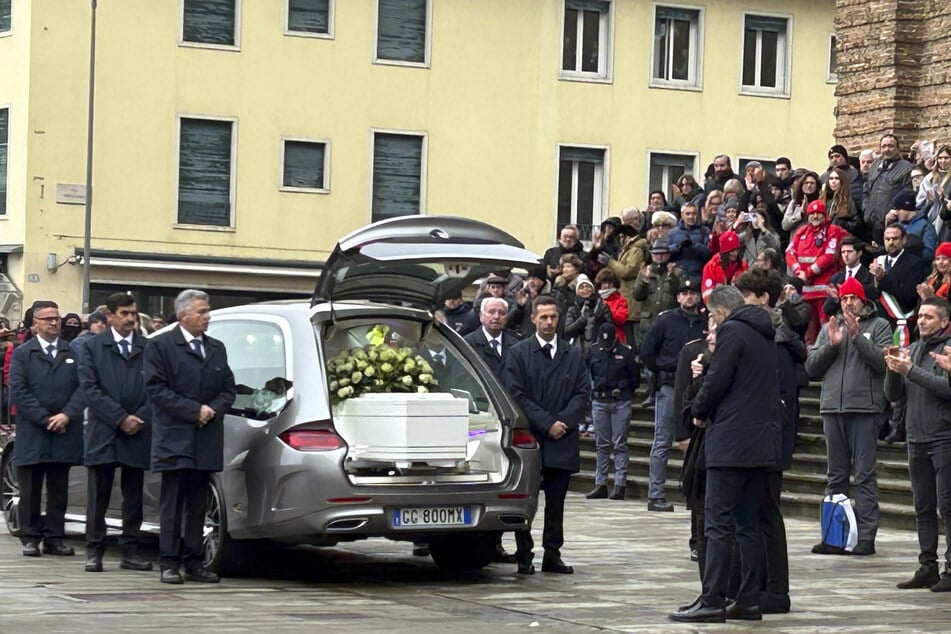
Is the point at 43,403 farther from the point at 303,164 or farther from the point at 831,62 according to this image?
the point at 831,62

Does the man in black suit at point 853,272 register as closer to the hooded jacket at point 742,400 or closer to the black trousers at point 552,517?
the black trousers at point 552,517

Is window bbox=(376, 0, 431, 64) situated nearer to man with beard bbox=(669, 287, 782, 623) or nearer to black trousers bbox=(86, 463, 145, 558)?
black trousers bbox=(86, 463, 145, 558)

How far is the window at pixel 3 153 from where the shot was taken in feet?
129

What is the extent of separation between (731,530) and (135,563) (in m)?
4.57

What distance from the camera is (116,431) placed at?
14.2 m

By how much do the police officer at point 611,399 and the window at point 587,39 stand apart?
2283 cm

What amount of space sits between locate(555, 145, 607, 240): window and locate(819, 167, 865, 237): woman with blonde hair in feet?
67.2

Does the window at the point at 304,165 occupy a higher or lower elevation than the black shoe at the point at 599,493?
higher

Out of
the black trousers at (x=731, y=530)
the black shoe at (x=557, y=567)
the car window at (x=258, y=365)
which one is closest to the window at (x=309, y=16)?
the car window at (x=258, y=365)

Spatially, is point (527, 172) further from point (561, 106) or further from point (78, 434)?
point (78, 434)

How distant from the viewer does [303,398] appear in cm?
1334

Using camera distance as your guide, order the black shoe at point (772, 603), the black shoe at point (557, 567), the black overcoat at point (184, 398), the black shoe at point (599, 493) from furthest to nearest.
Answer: the black shoe at point (599, 493) → the black shoe at point (557, 567) → the black overcoat at point (184, 398) → the black shoe at point (772, 603)

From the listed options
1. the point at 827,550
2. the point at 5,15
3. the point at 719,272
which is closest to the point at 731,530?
the point at 827,550

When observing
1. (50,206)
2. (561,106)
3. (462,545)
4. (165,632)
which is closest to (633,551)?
(462,545)
